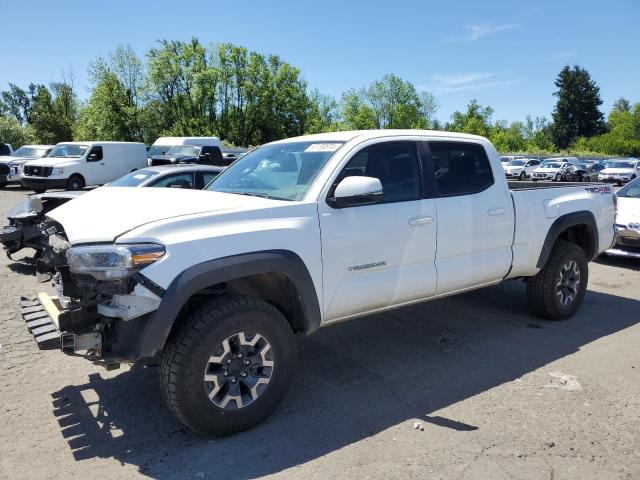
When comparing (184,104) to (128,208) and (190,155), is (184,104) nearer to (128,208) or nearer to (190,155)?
(190,155)

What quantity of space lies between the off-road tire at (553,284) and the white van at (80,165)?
1664 cm

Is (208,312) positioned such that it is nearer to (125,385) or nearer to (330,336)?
(125,385)

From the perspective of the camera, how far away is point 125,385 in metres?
3.92

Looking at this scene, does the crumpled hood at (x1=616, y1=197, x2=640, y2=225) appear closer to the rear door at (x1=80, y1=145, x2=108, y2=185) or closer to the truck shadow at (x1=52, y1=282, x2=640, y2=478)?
the truck shadow at (x1=52, y1=282, x2=640, y2=478)

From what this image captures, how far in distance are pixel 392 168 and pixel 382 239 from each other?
68 cm

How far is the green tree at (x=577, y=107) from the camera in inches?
3652

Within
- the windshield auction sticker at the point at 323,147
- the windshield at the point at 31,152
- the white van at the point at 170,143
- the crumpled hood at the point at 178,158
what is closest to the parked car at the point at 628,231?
the windshield auction sticker at the point at 323,147

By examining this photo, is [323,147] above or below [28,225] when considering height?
above

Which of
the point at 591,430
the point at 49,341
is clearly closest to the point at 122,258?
the point at 49,341

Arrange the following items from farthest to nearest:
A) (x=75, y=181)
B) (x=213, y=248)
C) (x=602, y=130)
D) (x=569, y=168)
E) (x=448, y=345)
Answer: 1. (x=602, y=130)
2. (x=569, y=168)
3. (x=75, y=181)
4. (x=448, y=345)
5. (x=213, y=248)

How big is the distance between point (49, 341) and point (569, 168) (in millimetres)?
37644

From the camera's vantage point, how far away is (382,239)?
374 centimetres

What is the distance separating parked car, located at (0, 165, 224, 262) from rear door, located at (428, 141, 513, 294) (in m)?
3.01

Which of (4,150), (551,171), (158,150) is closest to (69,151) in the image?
(158,150)
